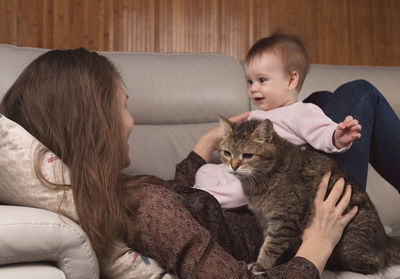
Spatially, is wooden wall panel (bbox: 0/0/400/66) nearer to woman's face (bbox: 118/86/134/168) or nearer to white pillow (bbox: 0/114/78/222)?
woman's face (bbox: 118/86/134/168)

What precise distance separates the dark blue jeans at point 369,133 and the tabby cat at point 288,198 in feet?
0.54

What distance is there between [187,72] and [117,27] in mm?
863

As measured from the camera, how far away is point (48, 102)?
104cm

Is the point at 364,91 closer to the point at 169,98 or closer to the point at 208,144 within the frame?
the point at 208,144

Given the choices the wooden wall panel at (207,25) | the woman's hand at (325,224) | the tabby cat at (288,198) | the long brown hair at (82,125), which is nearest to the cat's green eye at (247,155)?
the tabby cat at (288,198)

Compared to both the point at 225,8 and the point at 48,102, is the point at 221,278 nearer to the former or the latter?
the point at 48,102

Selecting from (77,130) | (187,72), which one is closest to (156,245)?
(77,130)

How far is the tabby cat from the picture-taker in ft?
4.15

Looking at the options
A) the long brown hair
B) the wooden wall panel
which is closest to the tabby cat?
the long brown hair

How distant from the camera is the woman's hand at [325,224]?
3.69 ft

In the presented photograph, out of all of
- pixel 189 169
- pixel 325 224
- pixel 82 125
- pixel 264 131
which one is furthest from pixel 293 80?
pixel 82 125

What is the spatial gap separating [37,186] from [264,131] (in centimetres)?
71

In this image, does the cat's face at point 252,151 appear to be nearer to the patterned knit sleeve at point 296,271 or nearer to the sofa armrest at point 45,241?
the patterned knit sleeve at point 296,271

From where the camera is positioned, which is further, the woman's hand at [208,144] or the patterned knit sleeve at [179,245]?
the woman's hand at [208,144]
